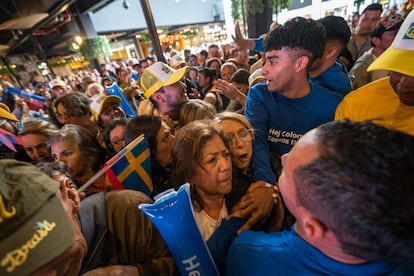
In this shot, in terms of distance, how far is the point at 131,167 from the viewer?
126 cm

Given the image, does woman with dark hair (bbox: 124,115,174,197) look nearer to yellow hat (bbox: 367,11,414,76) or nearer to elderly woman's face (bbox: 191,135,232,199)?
elderly woman's face (bbox: 191,135,232,199)

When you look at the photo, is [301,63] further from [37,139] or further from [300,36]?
[37,139]

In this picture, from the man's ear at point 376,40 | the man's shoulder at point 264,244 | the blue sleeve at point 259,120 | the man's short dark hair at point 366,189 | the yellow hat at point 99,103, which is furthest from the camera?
the yellow hat at point 99,103

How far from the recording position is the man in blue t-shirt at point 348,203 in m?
0.43

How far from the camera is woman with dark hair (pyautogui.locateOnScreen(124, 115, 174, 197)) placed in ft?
4.86

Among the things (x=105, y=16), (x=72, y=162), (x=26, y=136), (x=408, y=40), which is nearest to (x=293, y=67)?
(x=408, y=40)

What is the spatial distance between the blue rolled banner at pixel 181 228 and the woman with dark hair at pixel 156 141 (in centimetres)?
69

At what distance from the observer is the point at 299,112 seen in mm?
1309

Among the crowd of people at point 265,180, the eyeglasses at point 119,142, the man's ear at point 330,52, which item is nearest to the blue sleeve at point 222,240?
the crowd of people at point 265,180

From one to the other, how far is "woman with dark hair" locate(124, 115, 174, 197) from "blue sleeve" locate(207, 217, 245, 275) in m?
0.64

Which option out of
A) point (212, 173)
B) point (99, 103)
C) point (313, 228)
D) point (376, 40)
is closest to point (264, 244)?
point (313, 228)

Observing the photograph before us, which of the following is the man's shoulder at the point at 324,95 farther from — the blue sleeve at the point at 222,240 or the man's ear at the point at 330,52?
the blue sleeve at the point at 222,240

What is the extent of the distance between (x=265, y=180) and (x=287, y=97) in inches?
22.3

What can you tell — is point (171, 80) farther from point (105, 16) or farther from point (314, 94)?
point (105, 16)
